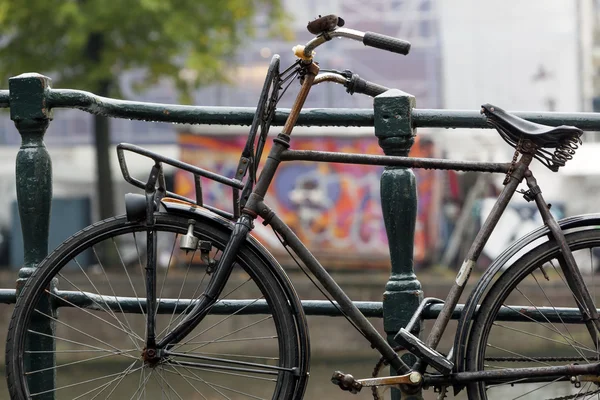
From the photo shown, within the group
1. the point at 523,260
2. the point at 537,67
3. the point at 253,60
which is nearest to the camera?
the point at 523,260

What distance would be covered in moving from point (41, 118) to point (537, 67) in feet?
48.4

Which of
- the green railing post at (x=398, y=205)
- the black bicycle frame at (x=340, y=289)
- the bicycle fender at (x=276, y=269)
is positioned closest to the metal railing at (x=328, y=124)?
the green railing post at (x=398, y=205)

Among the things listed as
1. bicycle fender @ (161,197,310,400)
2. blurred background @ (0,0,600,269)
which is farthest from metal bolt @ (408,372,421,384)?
blurred background @ (0,0,600,269)

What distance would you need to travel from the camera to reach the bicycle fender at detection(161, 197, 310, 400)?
97.8 inches

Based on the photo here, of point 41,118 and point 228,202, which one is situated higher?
point 228,202

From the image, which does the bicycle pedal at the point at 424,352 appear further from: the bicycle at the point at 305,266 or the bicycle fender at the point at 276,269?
the bicycle fender at the point at 276,269

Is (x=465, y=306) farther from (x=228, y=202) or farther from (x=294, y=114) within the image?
(x=228, y=202)

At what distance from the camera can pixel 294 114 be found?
2.56 metres

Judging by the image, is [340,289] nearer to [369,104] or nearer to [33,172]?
[33,172]

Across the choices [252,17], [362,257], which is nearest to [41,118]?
[252,17]

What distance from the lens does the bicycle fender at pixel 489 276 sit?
249 centimetres

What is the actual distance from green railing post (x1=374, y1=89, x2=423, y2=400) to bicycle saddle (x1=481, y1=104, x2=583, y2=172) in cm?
24

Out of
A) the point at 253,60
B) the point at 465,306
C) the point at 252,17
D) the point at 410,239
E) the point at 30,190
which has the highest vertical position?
the point at 253,60

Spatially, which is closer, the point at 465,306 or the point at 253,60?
the point at 465,306
